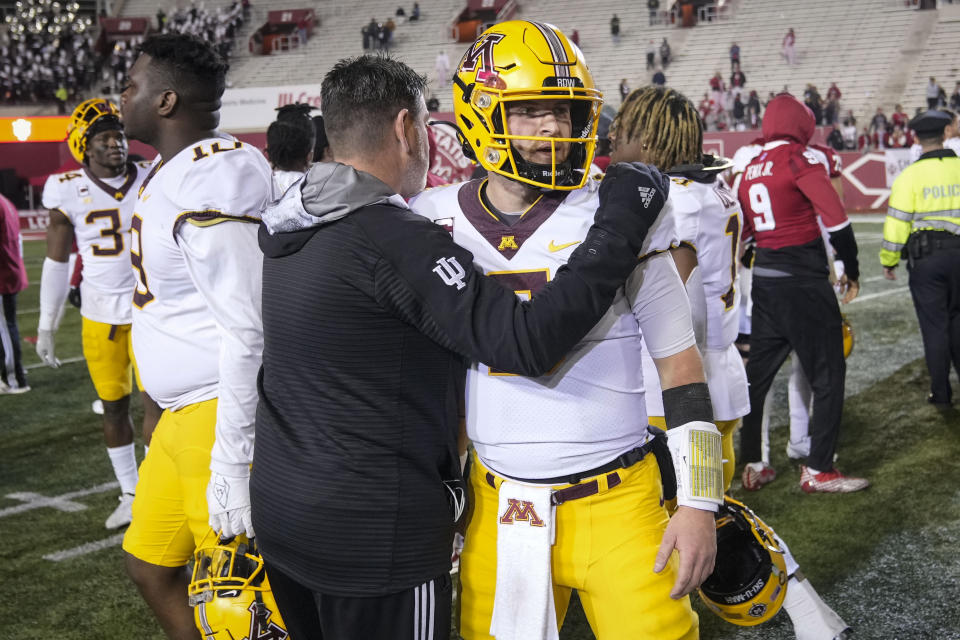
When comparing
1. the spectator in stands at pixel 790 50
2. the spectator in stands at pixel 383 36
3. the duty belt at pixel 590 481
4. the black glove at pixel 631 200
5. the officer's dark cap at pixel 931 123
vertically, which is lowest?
the duty belt at pixel 590 481

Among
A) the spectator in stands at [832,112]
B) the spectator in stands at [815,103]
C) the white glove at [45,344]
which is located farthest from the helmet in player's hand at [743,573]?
the spectator in stands at [832,112]

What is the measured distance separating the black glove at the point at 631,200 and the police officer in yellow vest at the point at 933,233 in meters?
4.72

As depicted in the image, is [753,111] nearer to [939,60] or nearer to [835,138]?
[835,138]

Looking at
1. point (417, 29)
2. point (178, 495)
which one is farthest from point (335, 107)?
point (417, 29)

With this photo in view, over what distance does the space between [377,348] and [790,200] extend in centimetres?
359

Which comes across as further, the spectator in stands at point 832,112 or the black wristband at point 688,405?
the spectator in stands at point 832,112

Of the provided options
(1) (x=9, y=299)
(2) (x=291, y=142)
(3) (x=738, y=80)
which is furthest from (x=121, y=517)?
(3) (x=738, y=80)

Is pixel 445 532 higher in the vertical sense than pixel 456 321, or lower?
lower

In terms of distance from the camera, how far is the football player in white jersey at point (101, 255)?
5.12m

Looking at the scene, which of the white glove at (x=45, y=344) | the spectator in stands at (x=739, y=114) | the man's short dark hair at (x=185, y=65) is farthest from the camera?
the spectator in stands at (x=739, y=114)

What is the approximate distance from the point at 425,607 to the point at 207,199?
1.21 metres

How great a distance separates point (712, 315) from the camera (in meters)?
3.59

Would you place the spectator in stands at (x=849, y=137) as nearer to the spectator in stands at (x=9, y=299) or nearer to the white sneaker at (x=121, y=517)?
the spectator in stands at (x=9, y=299)

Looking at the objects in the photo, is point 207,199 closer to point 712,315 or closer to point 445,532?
point 445,532
